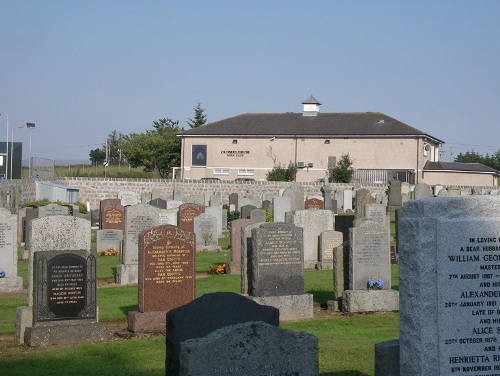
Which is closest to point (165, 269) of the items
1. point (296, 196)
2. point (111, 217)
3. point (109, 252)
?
point (109, 252)

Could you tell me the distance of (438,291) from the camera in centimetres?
619

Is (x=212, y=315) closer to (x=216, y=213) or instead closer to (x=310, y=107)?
(x=216, y=213)

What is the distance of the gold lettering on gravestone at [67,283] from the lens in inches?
497

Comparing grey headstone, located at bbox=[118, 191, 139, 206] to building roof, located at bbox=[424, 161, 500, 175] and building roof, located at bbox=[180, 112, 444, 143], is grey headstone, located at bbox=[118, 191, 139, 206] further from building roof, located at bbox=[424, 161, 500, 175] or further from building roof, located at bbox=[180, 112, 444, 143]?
building roof, located at bbox=[424, 161, 500, 175]

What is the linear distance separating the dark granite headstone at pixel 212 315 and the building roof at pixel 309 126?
56.4 metres

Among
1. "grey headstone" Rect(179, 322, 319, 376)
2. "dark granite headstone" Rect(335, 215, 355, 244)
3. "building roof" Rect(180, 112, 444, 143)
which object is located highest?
"building roof" Rect(180, 112, 444, 143)

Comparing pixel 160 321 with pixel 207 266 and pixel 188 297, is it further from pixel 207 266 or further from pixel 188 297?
pixel 207 266

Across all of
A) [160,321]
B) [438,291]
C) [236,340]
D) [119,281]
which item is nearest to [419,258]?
[438,291]

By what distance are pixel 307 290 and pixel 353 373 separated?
7.85 m

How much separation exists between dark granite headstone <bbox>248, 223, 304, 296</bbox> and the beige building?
156 feet

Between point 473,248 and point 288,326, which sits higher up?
point 473,248

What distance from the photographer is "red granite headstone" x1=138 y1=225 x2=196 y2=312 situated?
13375 millimetres

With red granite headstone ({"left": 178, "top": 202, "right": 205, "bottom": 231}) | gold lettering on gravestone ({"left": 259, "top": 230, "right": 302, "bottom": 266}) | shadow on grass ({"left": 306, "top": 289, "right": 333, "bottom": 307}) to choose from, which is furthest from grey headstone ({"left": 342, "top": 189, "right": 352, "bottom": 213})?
gold lettering on gravestone ({"left": 259, "top": 230, "right": 302, "bottom": 266})

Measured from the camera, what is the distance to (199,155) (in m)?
67.5
